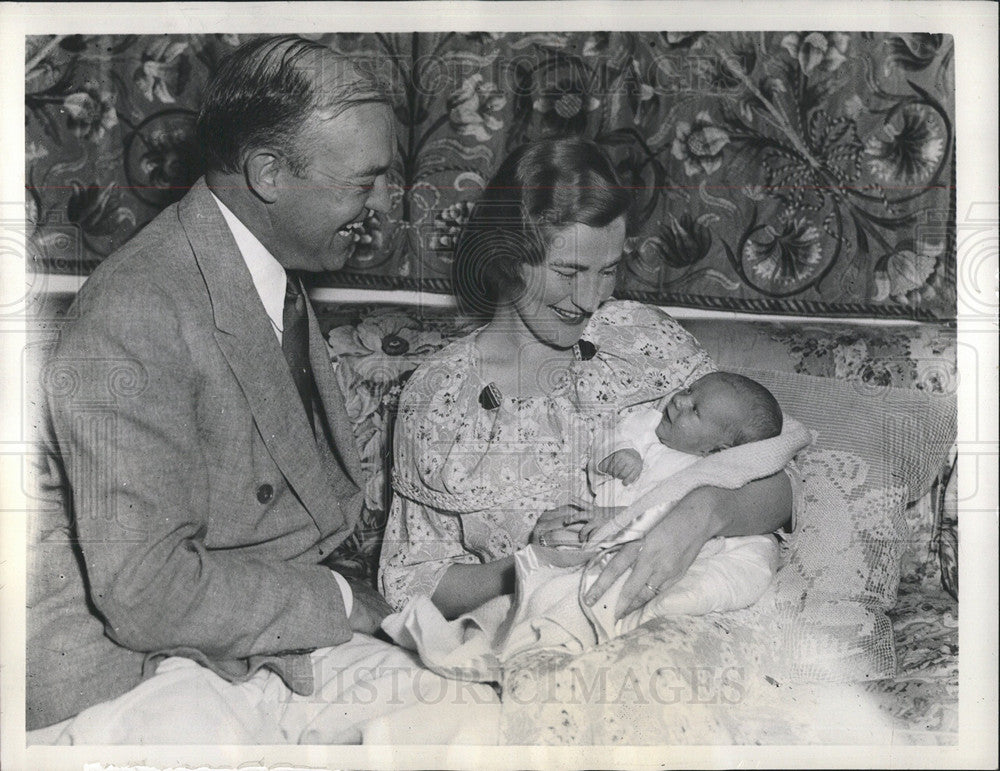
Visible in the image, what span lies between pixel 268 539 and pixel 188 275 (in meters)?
0.52

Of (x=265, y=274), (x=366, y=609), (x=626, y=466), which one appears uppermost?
(x=265, y=274)

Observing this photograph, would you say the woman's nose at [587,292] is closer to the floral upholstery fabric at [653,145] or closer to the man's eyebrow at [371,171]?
the floral upholstery fabric at [653,145]

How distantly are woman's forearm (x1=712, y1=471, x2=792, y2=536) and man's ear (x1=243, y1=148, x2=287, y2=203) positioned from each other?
1.02 meters

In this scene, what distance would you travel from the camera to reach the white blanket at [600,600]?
6.36 feet

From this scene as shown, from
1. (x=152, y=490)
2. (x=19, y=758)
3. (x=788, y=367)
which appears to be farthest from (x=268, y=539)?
(x=788, y=367)

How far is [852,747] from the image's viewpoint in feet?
6.77

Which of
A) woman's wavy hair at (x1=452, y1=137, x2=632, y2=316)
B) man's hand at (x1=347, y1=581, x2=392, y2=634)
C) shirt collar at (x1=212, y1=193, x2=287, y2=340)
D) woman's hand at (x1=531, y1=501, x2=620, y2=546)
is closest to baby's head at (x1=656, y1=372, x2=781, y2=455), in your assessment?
woman's hand at (x1=531, y1=501, x2=620, y2=546)

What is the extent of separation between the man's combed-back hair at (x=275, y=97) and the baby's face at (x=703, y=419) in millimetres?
837

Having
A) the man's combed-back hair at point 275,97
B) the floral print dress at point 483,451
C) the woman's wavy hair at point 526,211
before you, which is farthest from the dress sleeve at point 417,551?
the man's combed-back hair at point 275,97

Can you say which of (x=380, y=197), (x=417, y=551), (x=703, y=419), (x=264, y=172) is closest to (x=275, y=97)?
(x=264, y=172)

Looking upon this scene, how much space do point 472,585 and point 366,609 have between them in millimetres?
219

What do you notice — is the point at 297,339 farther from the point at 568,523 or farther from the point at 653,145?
the point at 653,145

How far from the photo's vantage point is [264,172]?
1.95 metres

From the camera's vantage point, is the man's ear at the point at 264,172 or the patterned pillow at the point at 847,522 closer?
the man's ear at the point at 264,172
